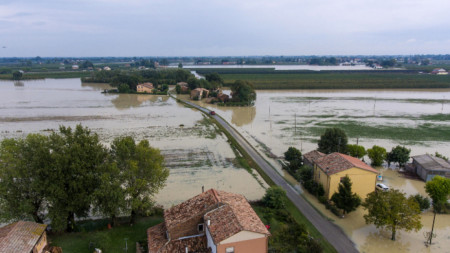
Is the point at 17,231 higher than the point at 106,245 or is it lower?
higher

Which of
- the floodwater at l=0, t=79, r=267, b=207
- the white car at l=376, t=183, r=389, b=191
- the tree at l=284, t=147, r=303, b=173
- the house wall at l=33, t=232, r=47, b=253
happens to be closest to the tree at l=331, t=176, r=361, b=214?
the white car at l=376, t=183, r=389, b=191

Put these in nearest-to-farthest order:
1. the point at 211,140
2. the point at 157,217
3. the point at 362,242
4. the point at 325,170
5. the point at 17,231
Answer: the point at 17,231 → the point at 362,242 → the point at 157,217 → the point at 325,170 → the point at 211,140

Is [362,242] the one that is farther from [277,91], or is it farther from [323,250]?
[277,91]

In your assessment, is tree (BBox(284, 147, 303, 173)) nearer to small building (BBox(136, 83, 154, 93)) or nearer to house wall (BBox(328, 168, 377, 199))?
house wall (BBox(328, 168, 377, 199))

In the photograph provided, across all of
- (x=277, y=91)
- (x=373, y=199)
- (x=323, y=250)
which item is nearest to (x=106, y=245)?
(x=323, y=250)

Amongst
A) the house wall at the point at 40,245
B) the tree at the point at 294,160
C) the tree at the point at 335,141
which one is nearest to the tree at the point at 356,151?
the tree at the point at 335,141

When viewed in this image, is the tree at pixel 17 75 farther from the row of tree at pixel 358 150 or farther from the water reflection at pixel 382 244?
the water reflection at pixel 382 244
